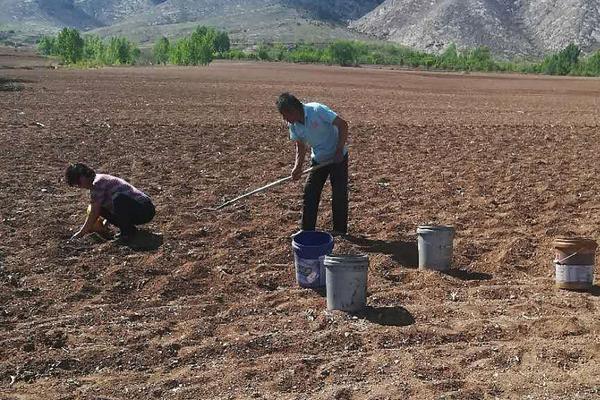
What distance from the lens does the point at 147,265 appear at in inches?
303

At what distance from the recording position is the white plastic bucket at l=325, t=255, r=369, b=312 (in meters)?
6.17

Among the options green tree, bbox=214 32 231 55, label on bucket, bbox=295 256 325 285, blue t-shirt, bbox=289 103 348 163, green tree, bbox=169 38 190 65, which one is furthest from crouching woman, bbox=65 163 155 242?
green tree, bbox=214 32 231 55

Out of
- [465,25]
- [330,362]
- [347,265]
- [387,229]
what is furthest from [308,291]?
[465,25]

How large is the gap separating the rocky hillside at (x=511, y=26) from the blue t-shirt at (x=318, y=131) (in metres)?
167

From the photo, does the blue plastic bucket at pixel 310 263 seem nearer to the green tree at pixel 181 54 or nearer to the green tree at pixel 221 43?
the green tree at pixel 181 54

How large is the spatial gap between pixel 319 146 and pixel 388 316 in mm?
2670

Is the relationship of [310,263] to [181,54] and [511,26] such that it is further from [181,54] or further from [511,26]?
[511,26]

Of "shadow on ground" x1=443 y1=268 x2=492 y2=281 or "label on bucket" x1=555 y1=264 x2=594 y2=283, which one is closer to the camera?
"label on bucket" x1=555 y1=264 x2=594 y2=283

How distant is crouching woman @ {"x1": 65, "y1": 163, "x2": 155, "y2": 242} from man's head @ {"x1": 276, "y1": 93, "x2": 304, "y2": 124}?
1.91 meters

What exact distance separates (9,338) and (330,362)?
2369 mm

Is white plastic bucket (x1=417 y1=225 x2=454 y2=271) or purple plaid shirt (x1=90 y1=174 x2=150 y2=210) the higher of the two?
purple plaid shirt (x1=90 y1=174 x2=150 y2=210)

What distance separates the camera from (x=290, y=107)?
7.76 m

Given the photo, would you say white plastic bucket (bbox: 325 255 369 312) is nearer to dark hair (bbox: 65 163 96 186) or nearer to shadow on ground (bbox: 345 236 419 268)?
shadow on ground (bbox: 345 236 419 268)

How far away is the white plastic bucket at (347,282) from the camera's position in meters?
6.17
